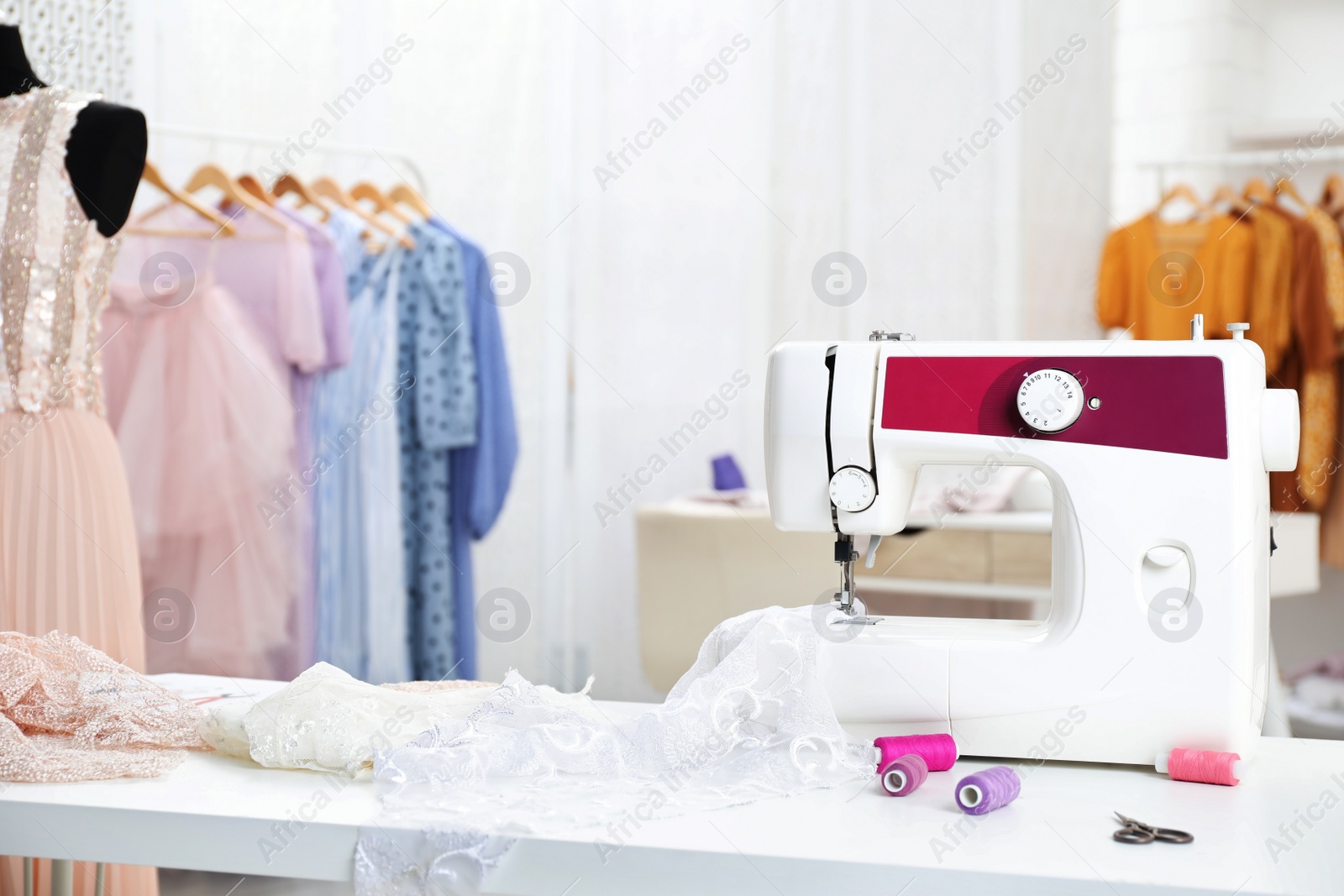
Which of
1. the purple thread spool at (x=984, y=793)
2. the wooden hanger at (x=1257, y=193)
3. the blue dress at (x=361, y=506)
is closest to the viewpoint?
the purple thread spool at (x=984, y=793)

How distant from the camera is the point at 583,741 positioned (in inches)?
39.1

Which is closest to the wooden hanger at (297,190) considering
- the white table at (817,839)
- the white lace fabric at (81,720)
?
the white lace fabric at (81,720)

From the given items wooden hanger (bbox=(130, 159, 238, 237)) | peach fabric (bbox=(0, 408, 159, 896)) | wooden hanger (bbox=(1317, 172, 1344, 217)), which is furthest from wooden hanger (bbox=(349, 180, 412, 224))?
wooden hanger (bbox=(1317, 172, 1344, 217))

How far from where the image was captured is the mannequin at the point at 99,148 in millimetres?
1525

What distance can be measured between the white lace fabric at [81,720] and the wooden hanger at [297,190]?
168cm

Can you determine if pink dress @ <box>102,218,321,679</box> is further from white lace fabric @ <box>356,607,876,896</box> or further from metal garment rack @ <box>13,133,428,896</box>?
white lace fabric @ <box>356,607,876,896</box>

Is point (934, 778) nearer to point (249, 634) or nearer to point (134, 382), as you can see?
point (249, 634)

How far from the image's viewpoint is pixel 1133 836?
2.73 ft

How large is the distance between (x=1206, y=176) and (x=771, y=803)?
3.27m

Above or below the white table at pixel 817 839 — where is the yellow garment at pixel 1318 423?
above

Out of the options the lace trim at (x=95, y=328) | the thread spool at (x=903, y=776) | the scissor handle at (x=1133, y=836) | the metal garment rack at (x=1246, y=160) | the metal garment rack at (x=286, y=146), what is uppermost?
the metal garment rack at (x=1246, y=160)

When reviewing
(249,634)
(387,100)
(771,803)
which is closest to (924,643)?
(771,803)

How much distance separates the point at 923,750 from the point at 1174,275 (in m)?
2.74

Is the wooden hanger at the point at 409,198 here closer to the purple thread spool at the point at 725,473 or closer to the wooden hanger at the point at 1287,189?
the purple thread spool at the point at 725,473
